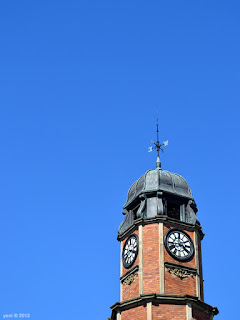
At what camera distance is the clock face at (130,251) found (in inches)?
1914

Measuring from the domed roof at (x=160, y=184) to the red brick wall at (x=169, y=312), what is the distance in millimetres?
8429

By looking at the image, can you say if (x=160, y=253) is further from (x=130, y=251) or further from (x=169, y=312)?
(x=169, y=312)

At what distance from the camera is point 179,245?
4856 cm

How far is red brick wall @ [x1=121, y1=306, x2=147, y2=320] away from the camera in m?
45.3

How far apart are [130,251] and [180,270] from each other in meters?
3.74

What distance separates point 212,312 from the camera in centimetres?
4719

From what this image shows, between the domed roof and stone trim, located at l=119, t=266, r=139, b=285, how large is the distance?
18.1ft

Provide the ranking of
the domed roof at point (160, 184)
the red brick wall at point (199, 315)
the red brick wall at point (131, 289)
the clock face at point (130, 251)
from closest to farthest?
the red brick wall at point (199, 315) < the red brick wall at point (131, 289) < the clock face at point (130, 251) < the domed roof at point (160, 184)

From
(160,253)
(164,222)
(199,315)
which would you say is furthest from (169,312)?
(164,222)

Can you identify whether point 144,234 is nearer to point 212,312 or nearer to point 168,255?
point 168,255

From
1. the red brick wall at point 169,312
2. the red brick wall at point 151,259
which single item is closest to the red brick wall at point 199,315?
the red brick wall at point 169,312

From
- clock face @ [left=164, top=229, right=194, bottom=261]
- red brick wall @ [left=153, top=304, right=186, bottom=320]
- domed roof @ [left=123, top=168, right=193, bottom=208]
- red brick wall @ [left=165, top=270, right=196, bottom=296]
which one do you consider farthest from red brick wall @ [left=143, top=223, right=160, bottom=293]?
domed roof @ [left=123, top=168, right=193, bottom=208]

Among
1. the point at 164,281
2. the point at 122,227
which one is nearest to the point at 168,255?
the point at 164,281

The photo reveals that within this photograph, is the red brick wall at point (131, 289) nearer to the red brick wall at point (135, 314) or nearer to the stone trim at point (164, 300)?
the stone trim at point (164, 300)
